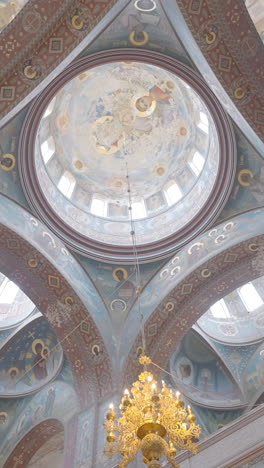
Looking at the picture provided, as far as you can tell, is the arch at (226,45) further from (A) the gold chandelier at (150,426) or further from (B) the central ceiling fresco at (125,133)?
(A) the gold chandelier at (150,426)

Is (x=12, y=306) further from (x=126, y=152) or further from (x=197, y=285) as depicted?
(x=126, y=152)

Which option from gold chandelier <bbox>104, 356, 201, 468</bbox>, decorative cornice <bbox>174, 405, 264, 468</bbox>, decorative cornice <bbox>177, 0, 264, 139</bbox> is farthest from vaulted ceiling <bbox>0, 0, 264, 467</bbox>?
gold chandelier <bbox>104, 356, 201, 468</bbox>

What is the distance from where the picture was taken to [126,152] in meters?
14.6

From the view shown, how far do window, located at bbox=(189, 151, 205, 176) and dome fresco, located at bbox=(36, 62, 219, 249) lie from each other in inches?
1.2

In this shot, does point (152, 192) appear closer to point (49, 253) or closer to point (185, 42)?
point (49, 253)

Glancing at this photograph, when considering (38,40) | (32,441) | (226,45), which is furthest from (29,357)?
(226,45)

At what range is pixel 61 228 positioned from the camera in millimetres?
11953

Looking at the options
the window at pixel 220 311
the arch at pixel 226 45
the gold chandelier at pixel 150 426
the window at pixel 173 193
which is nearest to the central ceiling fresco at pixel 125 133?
the window at pixel 173 193

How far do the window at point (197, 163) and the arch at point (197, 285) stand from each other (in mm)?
2353

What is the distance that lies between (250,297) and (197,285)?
377 centimetres

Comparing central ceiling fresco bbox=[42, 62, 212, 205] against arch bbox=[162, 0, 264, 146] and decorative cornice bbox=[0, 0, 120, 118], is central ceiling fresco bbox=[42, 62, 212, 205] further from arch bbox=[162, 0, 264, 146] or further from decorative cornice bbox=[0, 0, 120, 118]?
decorative cornice bbox=[0, 0, 120, 118]

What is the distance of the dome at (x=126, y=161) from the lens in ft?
39.4

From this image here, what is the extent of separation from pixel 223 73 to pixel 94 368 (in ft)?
23.0

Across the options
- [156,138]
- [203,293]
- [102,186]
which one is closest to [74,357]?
[203,293]
